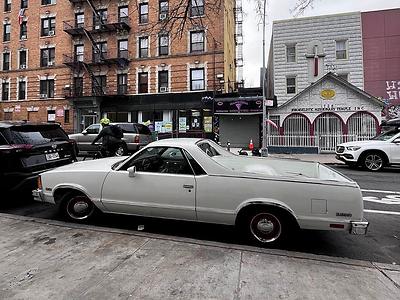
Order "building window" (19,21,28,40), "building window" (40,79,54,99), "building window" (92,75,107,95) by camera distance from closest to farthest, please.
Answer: "building window" (92,75,107,95)
"building window" (40,79,54,99)
"building window" (19,21,28,40)

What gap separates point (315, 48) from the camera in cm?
2297

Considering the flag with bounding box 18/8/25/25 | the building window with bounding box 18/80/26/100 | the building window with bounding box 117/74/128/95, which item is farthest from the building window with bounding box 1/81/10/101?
the building window with bounding box 117/74/128/95

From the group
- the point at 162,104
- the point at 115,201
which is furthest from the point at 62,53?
the point at 115,201

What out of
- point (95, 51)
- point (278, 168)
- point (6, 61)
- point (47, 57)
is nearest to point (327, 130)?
point (278, 168)

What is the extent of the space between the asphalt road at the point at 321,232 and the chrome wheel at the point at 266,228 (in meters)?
0.26

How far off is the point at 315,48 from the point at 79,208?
885 inches

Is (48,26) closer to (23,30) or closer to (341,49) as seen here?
(23,30)

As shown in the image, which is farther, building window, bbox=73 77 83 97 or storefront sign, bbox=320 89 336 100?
building window, bbox=73 77 83 97

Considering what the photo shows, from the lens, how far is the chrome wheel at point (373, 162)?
39.4 feet

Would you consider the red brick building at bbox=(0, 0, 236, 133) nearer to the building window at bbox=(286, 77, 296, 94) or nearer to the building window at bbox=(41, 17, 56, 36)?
the building window at bbox=(41, 17, 56, 36)

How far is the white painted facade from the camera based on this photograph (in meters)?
22.7

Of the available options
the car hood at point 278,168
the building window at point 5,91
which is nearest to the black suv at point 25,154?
the car hood at point 278,168

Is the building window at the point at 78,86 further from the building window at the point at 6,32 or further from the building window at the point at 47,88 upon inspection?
the building window at the point at 6,32

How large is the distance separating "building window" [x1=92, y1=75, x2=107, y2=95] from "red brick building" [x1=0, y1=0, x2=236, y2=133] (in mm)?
91
